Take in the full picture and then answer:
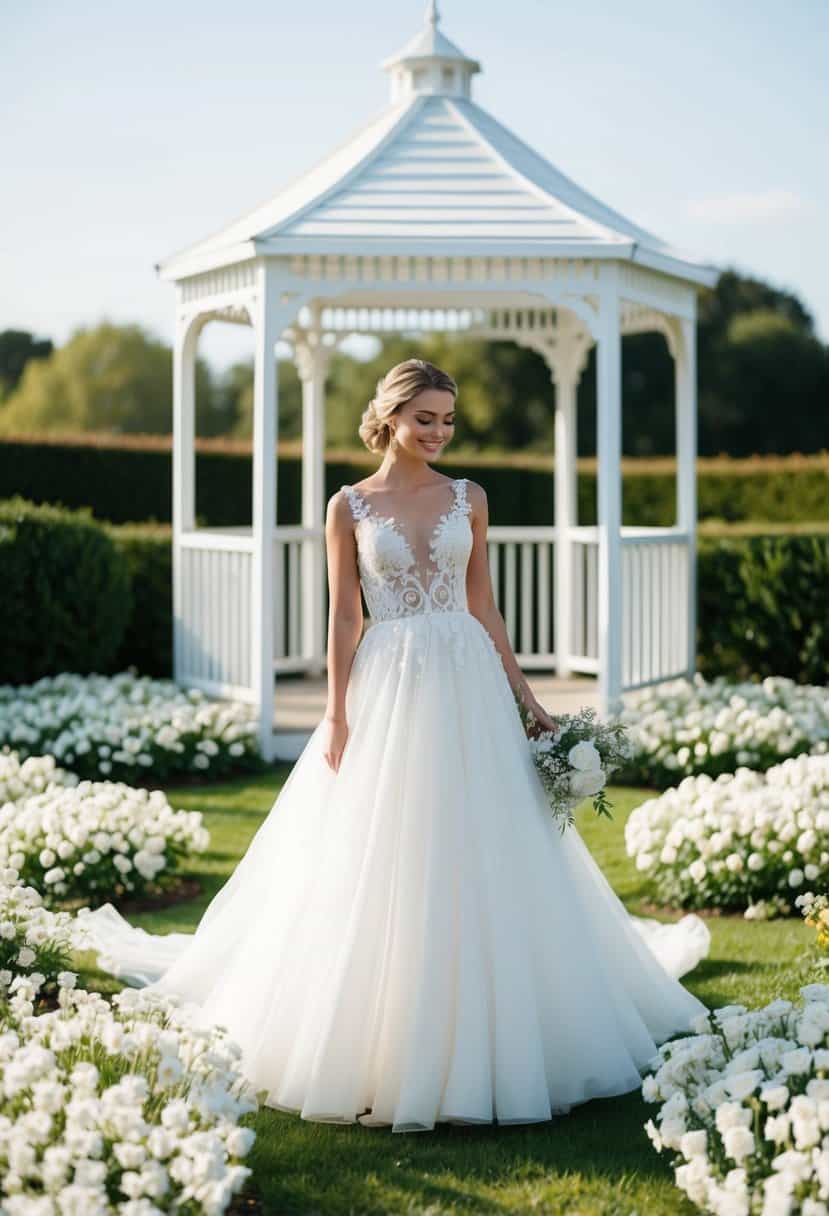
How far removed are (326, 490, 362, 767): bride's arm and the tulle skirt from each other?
0.07 m

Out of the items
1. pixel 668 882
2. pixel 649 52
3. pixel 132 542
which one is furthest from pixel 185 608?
pixel 649 52

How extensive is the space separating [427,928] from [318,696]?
776cm

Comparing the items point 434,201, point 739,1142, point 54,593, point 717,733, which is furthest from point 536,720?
point 54,593

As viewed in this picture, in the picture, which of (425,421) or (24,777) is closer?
(425,421)

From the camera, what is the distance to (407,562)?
177 inches

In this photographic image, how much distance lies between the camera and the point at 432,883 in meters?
4.16

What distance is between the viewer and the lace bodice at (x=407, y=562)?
14.7ft

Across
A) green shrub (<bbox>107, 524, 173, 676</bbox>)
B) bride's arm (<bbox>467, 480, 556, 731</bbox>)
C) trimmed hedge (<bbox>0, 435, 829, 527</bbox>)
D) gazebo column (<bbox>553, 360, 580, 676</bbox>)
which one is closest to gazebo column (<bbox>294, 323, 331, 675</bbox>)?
green shrub (<bbox>107, 524, 173, 676</bbox>)

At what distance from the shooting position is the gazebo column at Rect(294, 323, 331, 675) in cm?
1248

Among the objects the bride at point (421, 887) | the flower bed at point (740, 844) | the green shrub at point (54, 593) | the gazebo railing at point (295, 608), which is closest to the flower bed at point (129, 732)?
the gazebo railing at point (295, 608)

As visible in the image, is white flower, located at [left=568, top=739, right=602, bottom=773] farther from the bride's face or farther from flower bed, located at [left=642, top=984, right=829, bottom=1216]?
the bride's face

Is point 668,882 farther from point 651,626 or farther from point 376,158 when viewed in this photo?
point 376,158

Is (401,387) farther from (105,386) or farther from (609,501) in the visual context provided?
(105,386)

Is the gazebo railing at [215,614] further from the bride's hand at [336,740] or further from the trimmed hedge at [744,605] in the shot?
the bride's hand at [336,740]
